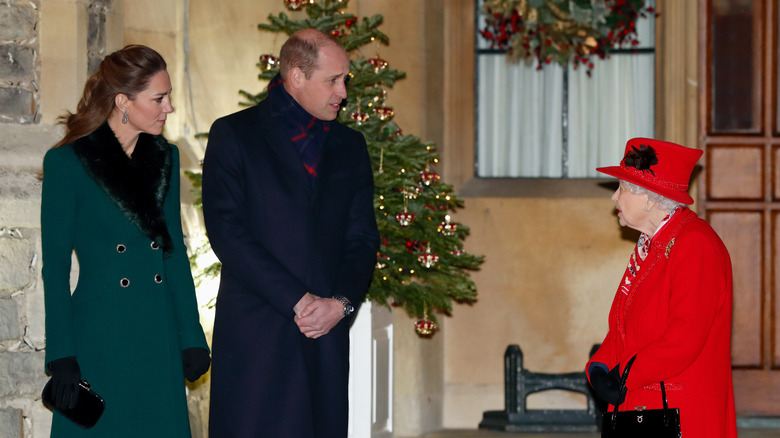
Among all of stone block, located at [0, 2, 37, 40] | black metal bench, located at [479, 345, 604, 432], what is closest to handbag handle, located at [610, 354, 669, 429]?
stone block, located at [0, 2, 37, 40]

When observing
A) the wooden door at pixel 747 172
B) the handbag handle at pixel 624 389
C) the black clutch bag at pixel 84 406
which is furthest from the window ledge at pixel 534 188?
the black clutch bag at pixel 84 406

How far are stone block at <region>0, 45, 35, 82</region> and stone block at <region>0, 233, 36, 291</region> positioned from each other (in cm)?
66

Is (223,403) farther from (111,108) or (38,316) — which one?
(38,316)

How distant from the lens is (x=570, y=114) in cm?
660

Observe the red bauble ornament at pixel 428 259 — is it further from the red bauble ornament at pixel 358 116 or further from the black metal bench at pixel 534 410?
the black metal bench at pixel 534 410

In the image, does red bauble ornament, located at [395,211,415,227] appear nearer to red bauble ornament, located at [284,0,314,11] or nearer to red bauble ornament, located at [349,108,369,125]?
red bauble ornament, located at [349,108,369,125]

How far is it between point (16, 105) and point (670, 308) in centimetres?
283

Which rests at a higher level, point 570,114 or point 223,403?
point 570,114

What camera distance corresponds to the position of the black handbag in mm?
2711

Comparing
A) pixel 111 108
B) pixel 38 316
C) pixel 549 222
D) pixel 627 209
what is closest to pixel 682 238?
pixel 627 209

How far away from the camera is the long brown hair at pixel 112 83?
2.87 meters

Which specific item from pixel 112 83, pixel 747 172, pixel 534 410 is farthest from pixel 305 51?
pixel 747 172

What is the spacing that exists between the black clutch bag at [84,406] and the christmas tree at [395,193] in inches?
88.4

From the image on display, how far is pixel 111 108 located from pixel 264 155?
48 centimetres
